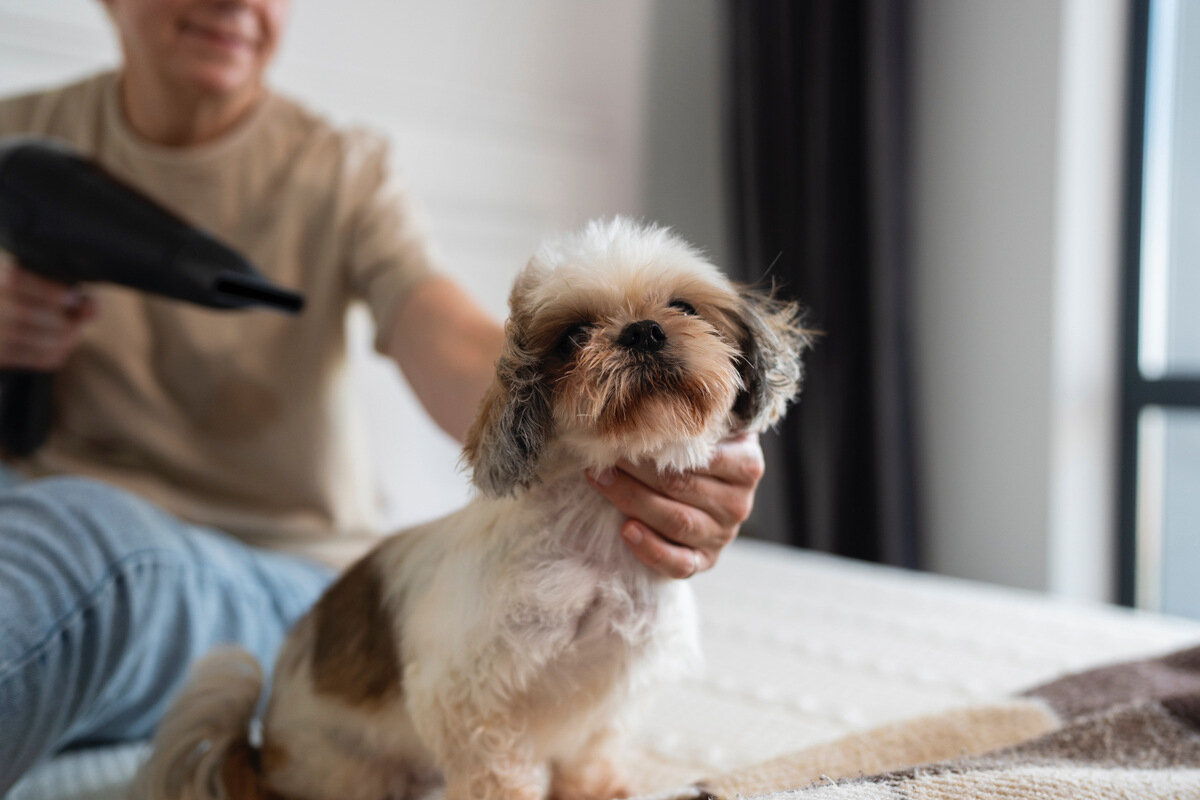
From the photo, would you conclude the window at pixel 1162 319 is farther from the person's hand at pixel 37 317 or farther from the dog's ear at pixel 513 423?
the person's hand at pixel 37 317

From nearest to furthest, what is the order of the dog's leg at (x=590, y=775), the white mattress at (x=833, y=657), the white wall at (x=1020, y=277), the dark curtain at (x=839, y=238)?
the dog's leg at (x=590, y=775)
the white mattress at (x=833, y=657)
the white wall at (x=1020, y=277)
the dark curtain at (x=839, y=238)

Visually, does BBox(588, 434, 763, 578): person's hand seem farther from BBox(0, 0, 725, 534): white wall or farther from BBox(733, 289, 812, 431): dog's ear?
BBox(0, 0, 725, 534): white wall

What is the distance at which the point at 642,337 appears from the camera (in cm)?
59

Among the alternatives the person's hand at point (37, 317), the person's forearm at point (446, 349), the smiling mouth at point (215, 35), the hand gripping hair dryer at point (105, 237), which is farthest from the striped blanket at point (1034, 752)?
the smiling mouth at point (215, 35)

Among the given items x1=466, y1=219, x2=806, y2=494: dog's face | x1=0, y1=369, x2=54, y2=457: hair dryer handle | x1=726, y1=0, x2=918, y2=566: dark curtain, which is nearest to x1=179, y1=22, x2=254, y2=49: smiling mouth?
x1=0, y1=369, x2=54, y2=457: hair dryer handle

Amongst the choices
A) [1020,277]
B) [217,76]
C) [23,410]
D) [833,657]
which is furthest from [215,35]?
[1020,277]

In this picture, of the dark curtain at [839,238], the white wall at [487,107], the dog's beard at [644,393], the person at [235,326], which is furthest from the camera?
the dark curtain at [839,238]

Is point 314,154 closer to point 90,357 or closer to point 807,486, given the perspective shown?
point 90,357

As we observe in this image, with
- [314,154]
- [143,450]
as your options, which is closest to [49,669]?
[143,450]

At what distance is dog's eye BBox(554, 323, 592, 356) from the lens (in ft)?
2.00

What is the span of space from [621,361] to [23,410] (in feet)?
3.63

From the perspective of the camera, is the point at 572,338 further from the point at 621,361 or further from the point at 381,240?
the point at 381,240

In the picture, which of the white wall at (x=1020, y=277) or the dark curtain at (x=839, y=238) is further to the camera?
the dark curtain at (x=839, y=238)

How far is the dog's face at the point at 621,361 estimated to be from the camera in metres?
0.59
